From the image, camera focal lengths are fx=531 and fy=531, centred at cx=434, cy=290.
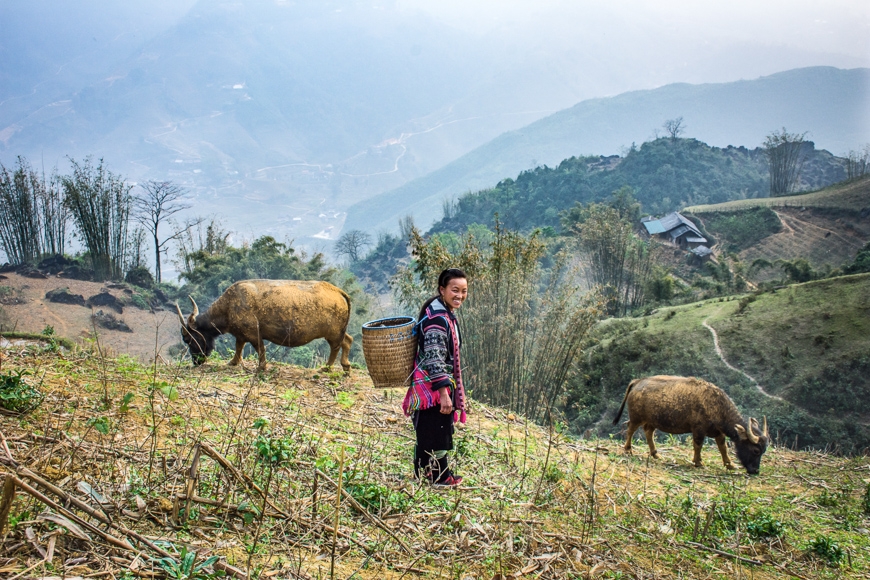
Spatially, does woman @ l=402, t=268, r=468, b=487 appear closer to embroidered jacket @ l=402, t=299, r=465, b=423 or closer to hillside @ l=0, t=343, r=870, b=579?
embroidered jacket @ l=402, t=299, r=465, b=423

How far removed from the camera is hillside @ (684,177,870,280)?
27266 mm

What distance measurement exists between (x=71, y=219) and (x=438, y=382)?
1184 inches

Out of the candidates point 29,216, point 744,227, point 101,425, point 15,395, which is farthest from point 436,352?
point 744,227

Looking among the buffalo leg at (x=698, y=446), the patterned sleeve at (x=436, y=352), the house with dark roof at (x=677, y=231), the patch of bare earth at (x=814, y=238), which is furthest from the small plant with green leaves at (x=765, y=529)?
the house with dark roof at (x=677, y=231)

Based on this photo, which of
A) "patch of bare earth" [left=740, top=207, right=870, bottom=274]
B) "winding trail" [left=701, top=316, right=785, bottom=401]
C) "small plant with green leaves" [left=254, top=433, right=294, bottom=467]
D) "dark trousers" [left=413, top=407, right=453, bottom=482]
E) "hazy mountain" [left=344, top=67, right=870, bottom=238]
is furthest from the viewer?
"hazy mountain" [left=344, top=67, right=870, bottom=238]

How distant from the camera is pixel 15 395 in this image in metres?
3.75

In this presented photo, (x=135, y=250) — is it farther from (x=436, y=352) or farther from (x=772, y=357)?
(x=436, y=352)

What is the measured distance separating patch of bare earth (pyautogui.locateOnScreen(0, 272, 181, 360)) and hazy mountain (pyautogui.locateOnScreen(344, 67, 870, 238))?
331ft

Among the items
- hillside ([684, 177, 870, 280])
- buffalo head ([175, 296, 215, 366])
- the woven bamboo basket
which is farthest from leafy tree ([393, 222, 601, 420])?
hillside ([684, 177, 870, 280])

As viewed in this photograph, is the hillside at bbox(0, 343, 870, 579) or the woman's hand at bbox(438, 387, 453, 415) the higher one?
the woman's hand at bbox(438, 387, 453, 415)

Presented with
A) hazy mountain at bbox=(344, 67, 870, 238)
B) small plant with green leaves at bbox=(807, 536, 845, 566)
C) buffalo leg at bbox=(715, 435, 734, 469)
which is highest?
hazy mountain at bbox=(344, 67, 870, 238)

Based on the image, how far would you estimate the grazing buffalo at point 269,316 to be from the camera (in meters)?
7.51

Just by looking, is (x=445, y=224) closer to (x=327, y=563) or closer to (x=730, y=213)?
(x=730, y=213)

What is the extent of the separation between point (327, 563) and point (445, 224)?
59.7m
